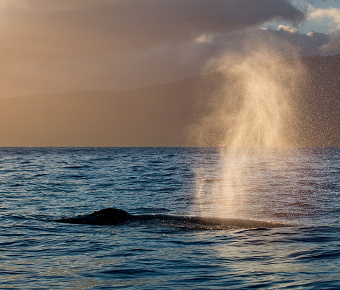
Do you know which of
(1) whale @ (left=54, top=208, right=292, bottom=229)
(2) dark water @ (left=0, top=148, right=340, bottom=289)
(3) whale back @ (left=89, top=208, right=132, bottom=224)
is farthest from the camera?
(3) whale back @ (left=89, top=208, right=132, bottom=224)

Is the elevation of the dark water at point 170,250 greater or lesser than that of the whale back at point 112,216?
lesser

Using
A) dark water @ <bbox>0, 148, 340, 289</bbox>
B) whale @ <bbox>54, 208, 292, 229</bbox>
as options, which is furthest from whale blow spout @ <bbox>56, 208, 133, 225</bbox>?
dark water @ <bbox>0, 148, 340, 289</bbox>

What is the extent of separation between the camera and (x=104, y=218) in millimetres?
14789

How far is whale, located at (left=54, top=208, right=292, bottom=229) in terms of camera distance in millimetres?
14031

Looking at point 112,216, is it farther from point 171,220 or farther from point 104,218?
point 171,220

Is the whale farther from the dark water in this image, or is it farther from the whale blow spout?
the dark water

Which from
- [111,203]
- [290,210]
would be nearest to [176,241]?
[290,210]

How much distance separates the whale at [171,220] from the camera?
46.0ft

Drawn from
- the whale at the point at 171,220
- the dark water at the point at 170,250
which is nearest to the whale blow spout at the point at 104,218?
the whale at the point at 171,220

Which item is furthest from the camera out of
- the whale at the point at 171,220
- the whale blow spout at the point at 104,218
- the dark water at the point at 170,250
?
the whale blow spout at the point at 104,218

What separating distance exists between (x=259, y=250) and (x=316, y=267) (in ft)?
6.00

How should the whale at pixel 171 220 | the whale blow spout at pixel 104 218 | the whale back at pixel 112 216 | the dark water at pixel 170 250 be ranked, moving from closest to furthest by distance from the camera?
the dark water at pixel 170 250, the whale at pixel 171 220, the whale blow spout at pixel 104 218, the whale back at pixel 112 216

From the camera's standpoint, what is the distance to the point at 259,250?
A: 10.4 meters

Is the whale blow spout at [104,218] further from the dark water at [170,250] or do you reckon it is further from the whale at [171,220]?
the dark water at [170,250]
